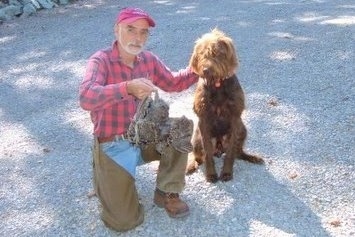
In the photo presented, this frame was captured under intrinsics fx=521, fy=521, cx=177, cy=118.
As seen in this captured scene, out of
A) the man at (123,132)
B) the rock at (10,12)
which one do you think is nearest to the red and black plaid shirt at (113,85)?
the man at (123,132)

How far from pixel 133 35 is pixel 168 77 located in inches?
24.3

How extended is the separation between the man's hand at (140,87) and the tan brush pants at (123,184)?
0.65 m

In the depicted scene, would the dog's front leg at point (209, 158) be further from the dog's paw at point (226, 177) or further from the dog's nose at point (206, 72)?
the dog's nose at point (206, 72)

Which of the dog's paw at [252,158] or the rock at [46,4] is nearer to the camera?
the dog's paw at [252,158]

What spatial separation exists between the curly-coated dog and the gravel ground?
146 mm

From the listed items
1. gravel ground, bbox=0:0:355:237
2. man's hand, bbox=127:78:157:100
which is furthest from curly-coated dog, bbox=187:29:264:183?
man's hand, bbox=127:78:157:100

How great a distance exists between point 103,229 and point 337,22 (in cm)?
631

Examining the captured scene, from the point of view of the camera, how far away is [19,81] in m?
7.68

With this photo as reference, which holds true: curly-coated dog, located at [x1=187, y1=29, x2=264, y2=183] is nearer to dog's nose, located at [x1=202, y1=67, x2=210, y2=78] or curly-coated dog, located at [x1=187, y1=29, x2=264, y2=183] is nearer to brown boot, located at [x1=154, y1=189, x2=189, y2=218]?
dog's nose, located at [x1=202, y1=67, x2=210, y2=78]

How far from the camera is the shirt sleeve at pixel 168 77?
398 cm

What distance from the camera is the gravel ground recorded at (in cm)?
388

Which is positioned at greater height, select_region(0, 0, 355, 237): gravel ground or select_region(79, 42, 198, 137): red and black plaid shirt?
select_region(79, 42, 198, 137): red and black plaid shirt

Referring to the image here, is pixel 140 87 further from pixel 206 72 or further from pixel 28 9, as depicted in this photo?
pixel 28 9

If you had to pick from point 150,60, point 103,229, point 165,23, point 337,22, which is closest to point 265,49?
point 337,22
